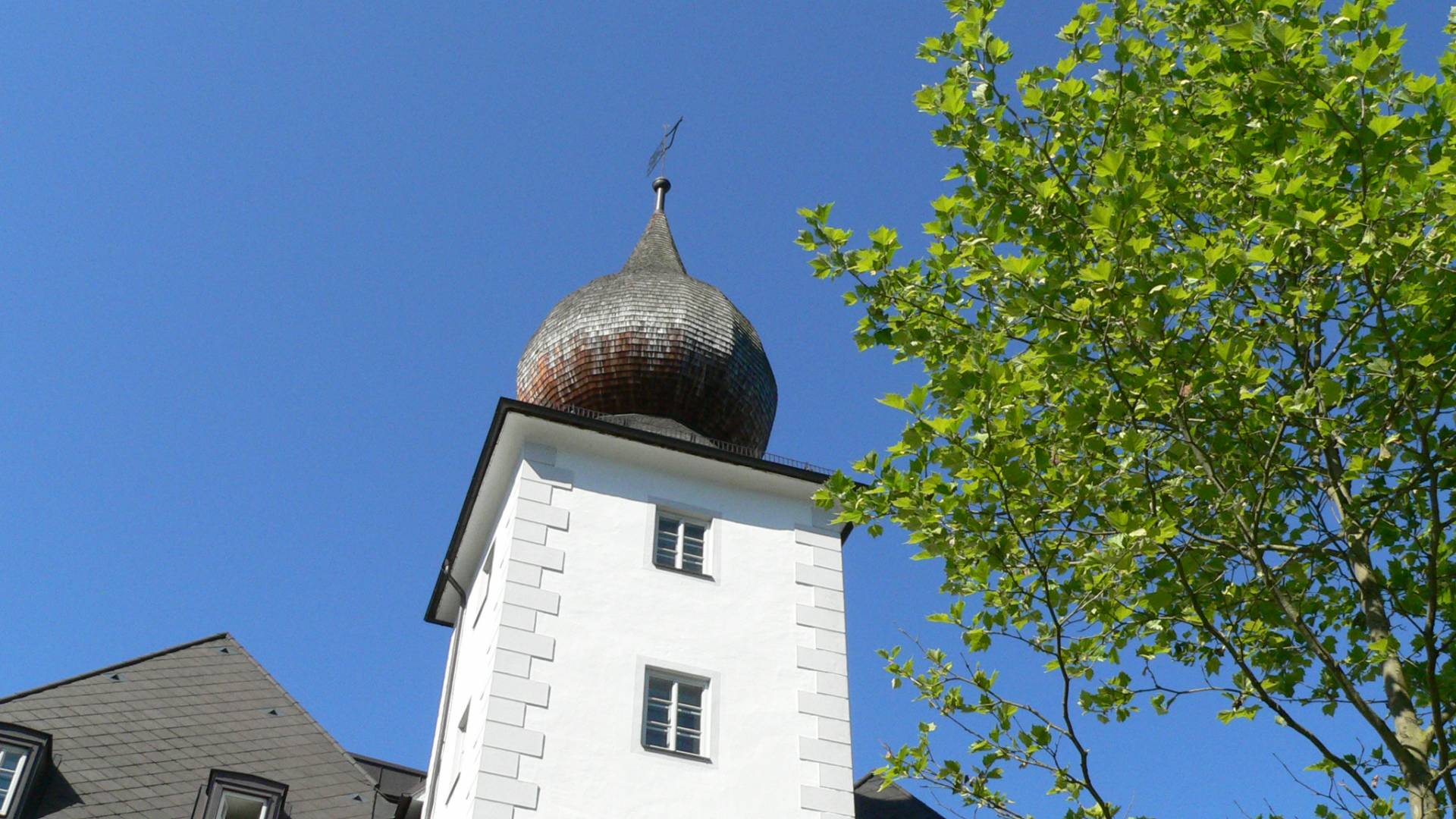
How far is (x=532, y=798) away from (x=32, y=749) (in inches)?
269

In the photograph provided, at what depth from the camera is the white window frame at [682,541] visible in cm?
1608

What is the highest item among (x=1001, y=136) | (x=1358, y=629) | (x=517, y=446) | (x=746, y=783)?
(x=517, y=446)

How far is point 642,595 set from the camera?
50.8 feet

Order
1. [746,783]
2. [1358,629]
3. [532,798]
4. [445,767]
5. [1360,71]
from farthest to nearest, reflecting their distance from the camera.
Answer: [445,767]
[746,783]
[532,798]
[1358,629]
[1360,71]

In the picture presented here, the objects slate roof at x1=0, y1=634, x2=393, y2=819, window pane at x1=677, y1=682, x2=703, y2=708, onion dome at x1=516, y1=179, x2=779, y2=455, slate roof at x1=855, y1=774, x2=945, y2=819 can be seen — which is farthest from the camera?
onion dome at x1=516, y1=179, x2=779, y2=455

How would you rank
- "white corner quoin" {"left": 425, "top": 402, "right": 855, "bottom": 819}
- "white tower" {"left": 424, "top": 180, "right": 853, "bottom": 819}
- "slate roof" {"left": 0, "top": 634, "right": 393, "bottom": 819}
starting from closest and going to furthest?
"white corner quoin" {"left": 425, "top": 402, "right": 855, "bottom": 819}
"white tower" {"left": 424, "top": 180, "right": 853, "bottom": 819}
"slate roof" {"left": 0, "top": 634, "right": 393, "bottom": 819}

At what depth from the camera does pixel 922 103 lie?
8664mm

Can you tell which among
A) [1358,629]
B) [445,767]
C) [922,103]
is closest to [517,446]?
[445,767]

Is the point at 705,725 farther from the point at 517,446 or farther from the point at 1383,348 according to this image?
the point at 1383,348

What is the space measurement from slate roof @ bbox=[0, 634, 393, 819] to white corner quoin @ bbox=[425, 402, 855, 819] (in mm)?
2110

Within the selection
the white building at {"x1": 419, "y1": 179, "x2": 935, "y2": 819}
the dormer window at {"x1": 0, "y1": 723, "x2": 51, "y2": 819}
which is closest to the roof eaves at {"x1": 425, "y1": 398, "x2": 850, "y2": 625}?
the white building at {"x1": 419, "y1": 179, "x2": 935, "y2": 819}

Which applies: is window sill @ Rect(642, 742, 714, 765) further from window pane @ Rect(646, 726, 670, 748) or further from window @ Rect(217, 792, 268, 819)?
window @ Rect(217, 792, 268, 819)

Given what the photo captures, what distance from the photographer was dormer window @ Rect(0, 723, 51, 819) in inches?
617

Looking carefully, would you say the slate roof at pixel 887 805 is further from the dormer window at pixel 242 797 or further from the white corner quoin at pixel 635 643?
the dormer window at pixel 242 797
